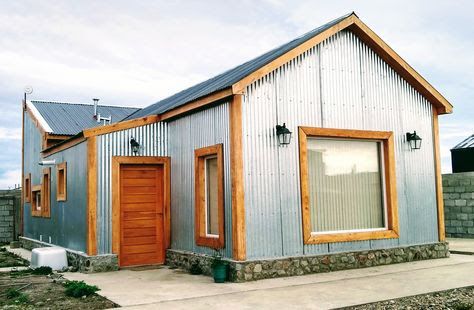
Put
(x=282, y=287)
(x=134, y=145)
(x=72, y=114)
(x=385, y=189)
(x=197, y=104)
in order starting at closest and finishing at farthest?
(x=282, y=287), (x=197, y=104), (x=385, y=189), (x=134, y=145), (x=72, y=114)

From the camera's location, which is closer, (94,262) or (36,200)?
(94,262)

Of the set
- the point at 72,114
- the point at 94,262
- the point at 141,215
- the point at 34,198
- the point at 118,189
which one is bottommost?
the point at 94,262

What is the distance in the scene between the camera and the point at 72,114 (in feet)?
61.3

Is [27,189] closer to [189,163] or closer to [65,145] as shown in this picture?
[65,145]

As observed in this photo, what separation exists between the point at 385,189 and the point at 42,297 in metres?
7.10

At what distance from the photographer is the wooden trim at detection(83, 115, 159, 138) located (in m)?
10.8

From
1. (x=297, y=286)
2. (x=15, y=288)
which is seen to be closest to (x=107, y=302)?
(x=15, y=288)

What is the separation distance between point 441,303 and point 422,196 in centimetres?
478

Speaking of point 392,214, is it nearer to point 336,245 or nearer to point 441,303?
point 336,245

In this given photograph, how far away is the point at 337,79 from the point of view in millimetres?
10625

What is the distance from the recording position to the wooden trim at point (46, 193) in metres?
14.5

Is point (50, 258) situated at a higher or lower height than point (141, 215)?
lower

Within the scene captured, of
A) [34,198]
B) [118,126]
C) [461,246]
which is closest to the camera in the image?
[118,126]

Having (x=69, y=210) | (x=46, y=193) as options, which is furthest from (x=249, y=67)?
(x=46, y=193)
